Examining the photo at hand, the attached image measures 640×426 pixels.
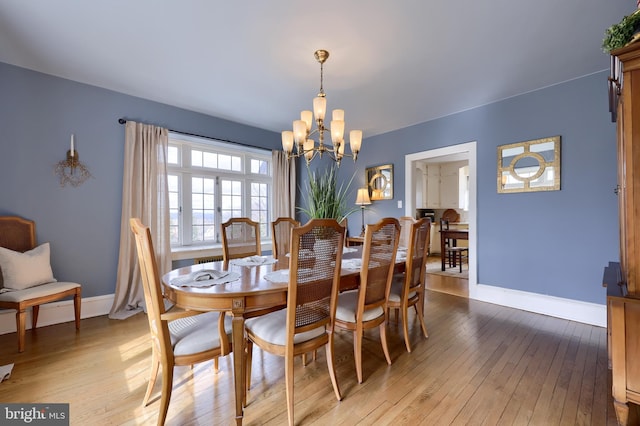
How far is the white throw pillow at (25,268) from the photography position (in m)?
2.37

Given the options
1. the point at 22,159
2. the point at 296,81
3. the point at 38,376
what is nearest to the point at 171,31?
the point at 296,81

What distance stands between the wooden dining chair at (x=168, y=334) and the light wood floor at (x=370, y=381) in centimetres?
34

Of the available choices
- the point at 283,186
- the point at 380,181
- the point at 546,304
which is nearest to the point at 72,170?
the point at 283,186

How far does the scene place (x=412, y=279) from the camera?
235 cm

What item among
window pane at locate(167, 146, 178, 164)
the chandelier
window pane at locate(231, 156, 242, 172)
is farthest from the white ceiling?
window pane at locate(231, 156, 242, 172)

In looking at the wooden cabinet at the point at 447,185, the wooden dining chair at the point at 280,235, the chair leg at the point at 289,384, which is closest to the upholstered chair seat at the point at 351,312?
the chair leg at the point at 289,384

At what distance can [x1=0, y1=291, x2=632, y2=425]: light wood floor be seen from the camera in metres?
1.52

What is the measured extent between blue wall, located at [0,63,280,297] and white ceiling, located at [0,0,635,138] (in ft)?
0.65

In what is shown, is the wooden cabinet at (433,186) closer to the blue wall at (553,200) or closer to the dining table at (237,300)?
the blue wall at (553,200)

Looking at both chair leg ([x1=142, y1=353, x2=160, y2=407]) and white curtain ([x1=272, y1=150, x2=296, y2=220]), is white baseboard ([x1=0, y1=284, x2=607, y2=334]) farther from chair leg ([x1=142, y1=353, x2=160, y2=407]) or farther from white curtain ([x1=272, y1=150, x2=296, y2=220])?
white curtain ([x1=272, y1=150, x2=296, y2=220])

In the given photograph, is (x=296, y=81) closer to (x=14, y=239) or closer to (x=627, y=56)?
(x=627, y=56)

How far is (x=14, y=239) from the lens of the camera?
2586 millimetres

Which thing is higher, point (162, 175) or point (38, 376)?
point (162, 175)

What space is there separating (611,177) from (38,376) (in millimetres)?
5057
